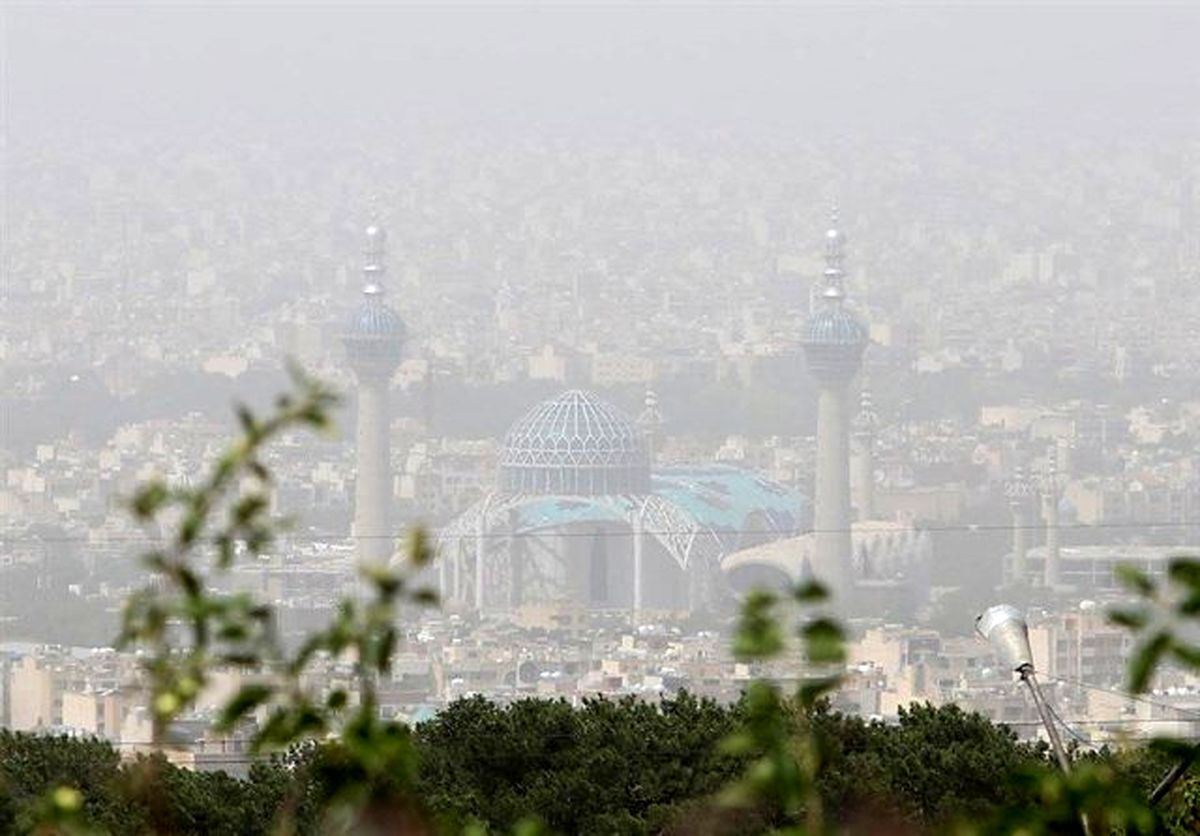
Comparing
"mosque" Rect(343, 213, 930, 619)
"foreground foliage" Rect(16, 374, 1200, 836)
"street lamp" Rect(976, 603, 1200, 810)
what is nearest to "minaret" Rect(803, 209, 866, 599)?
"mosque" Rect(343, 213, 930, 619)

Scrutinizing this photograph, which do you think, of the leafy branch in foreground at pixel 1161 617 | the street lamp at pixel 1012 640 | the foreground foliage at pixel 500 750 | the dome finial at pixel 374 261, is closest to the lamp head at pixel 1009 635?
the street lamp at pixel 1012 640

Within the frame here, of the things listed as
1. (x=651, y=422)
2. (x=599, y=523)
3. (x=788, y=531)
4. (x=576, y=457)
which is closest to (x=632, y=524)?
(x=599, y=523)

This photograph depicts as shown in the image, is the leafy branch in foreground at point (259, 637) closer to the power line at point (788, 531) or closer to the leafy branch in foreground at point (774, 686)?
the leafy branch in foreground at point (774, 686)

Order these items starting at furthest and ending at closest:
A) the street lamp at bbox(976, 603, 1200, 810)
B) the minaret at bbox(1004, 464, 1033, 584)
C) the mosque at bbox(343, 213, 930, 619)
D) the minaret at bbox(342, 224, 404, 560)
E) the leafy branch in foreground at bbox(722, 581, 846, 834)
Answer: the minaret at bbox(342, 224, 404, 560)
the mosque at bbox(343, 213, 930, 619)
the minaret at bbox(1004, 464, 1033, 584)
the street lamp at bbox(976, 603, 1200, 810)
the leafy branch in foreground at bbox(722, 581, 846, 834)

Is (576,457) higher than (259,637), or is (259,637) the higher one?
(576,457)

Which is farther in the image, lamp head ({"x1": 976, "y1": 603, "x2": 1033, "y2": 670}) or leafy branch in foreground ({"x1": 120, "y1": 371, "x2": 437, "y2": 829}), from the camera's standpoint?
lamp head ({"x1": 976, "y1": 603, "x2": 1033, "y2": 670})

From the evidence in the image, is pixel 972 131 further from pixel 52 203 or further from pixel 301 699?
pixel 301 699

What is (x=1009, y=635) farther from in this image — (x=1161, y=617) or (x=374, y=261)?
(x=374, y=261)

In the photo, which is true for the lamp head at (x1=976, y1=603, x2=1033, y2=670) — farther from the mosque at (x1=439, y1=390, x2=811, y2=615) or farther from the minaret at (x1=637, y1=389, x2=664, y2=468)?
the minaret at (x1=637, y1=389, x2=664, y2=468)
